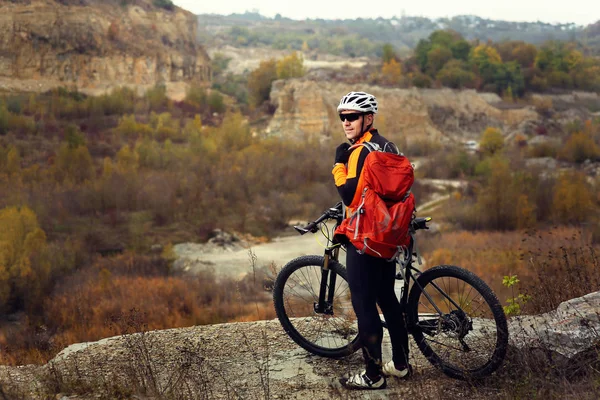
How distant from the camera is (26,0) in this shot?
31.8 metres

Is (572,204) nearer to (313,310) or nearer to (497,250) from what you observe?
(497,250)

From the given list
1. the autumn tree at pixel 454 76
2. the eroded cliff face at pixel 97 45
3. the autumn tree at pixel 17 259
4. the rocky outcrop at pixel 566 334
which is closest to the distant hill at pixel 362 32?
the autumn tree at pixel 454 76

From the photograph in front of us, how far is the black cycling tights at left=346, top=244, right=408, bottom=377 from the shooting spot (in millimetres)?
3521

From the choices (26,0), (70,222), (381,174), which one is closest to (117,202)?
(70,222)

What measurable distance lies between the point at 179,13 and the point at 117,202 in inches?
1427

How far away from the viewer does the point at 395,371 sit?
374 centimetres

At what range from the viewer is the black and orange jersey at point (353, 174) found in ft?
11.1

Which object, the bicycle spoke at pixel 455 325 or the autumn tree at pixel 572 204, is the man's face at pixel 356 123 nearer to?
the bicycle spoke at pixel 455 325

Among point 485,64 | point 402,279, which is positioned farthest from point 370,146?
point 485,64

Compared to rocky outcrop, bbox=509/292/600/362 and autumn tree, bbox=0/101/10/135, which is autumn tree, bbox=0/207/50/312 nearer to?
rocky outcrop, bbox=509/292/600/362

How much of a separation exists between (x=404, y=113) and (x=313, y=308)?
131 ft

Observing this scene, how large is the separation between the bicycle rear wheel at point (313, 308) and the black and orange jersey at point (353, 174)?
2.57 feet

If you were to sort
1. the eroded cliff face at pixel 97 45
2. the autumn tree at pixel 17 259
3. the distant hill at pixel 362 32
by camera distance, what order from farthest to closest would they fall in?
the distant hill at pixel 362 32 → the eroded cliff face at pixel 97 45 → the autumn tree at pixel 17 259

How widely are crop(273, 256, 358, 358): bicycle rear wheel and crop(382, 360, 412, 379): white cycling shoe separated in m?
0.35
